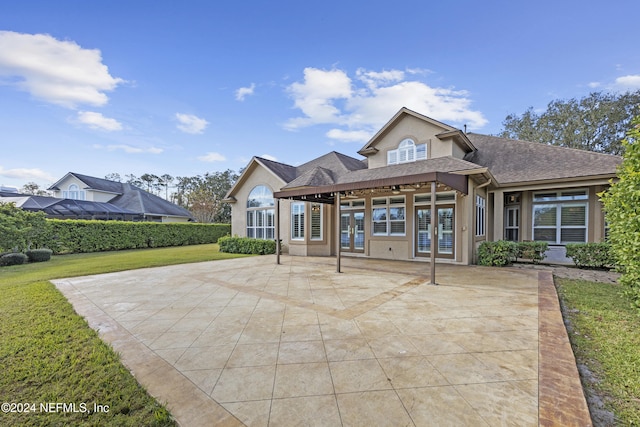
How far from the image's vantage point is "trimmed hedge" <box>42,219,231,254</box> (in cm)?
1541

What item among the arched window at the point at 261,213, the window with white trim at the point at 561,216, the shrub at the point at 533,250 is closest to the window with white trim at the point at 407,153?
the window with white trim at the point at 561,216

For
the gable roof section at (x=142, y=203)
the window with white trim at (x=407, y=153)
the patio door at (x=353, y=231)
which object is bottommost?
the patio door at (x=353, y=231)

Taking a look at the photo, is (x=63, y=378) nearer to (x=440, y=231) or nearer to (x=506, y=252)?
(x=440, y=231)

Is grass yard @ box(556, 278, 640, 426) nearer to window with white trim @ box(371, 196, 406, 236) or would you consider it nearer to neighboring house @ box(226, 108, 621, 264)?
neighboring house @ box(226, 108, 621, 264)

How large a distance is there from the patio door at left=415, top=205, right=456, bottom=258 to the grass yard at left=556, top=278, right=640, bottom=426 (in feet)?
14.3

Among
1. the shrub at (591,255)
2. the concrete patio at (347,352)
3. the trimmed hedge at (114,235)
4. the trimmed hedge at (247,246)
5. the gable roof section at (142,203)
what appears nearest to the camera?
the concrete patio at (347,352)

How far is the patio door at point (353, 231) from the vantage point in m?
12.9

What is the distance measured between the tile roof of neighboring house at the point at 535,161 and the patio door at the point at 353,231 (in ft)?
20.5

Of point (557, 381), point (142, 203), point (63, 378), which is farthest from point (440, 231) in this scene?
point (142, 203)

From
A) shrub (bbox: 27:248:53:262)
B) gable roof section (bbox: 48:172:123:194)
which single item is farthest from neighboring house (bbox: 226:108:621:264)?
gable roof section (bbox: 48:172:123:194)

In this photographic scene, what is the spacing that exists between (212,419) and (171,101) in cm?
1713

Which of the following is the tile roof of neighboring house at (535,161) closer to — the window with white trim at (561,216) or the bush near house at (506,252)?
the window with white trim at (561,216)

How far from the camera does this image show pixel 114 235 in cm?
1805

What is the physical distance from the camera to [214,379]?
2.74 m
